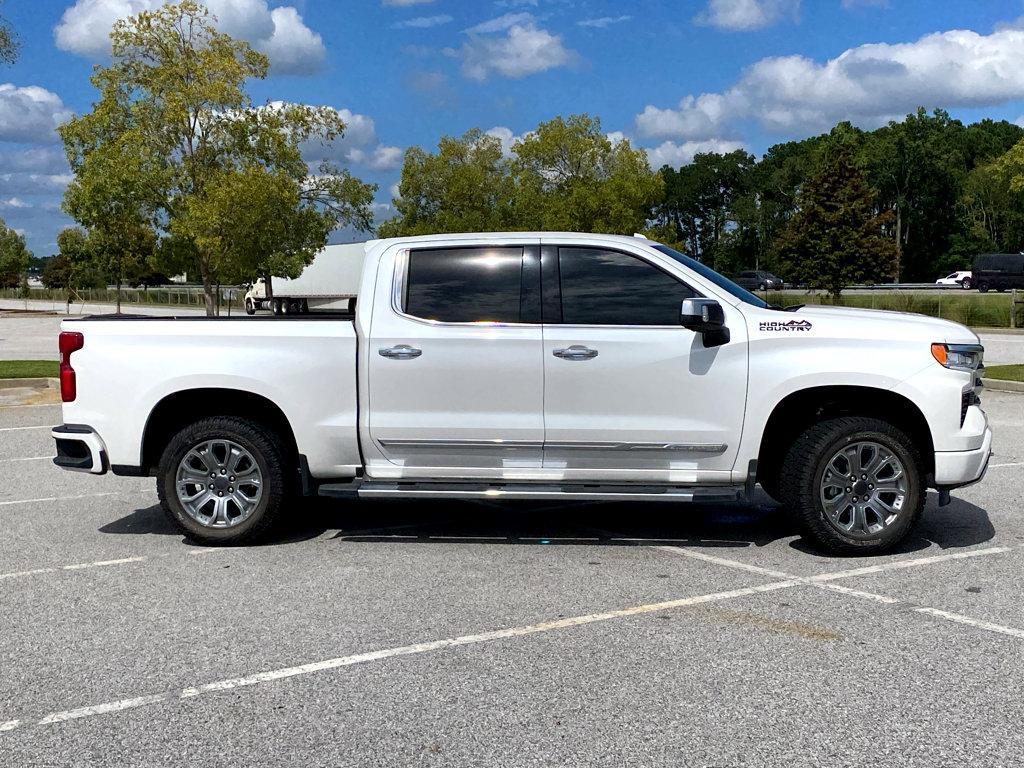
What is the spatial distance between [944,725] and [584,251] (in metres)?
3.55

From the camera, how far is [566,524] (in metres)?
7.14

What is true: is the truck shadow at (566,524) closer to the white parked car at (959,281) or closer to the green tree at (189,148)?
the green tree at (189,148)

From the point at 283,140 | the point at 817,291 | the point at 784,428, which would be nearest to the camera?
the point at 784,428

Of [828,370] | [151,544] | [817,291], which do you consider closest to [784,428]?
[828,370]

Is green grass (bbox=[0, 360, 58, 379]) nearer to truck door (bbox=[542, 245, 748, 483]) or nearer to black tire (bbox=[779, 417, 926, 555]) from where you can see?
truck door (bbox=[542, 245, 748, 483])

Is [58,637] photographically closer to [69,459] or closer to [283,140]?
[69,459]

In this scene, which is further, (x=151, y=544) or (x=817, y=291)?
(x=817, y=291)

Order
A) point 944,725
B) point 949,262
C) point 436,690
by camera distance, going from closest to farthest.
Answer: point 944,725, point 436,690, point 949,262

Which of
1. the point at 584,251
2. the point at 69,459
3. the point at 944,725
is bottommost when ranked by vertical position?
the point at 944,725

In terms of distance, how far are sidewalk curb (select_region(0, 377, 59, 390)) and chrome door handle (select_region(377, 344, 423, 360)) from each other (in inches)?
439

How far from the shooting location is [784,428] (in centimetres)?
646

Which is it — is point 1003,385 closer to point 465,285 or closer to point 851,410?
point 851,410

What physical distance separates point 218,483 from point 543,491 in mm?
2111

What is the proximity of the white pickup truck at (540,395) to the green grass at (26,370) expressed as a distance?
415 inches
